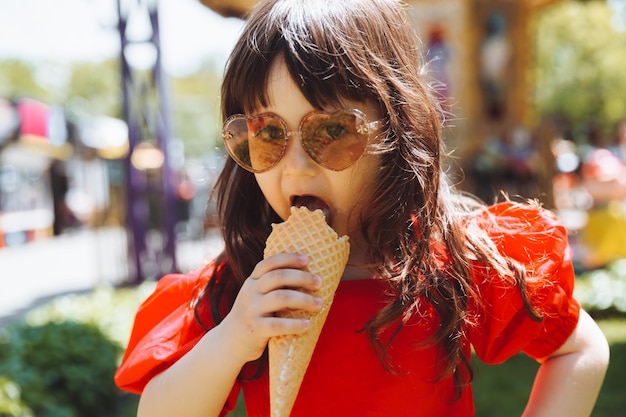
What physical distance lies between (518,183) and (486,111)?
4.53 feet

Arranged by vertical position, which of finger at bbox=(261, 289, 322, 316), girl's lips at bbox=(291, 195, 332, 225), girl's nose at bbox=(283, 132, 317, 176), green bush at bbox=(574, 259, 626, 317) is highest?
girl's nose at bbox=(283, 132, 317, 176)

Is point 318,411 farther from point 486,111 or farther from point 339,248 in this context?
point 486,111

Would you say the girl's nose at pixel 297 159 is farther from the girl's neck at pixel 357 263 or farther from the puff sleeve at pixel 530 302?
the puff sleeve at pixel 530 302

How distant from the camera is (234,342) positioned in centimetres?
127

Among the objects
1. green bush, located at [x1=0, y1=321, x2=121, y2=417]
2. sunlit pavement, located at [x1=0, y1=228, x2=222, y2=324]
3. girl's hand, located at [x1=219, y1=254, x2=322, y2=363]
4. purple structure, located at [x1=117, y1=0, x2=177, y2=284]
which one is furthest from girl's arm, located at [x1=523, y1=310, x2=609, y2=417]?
purple structure, located at [x1=117, y1=0, x2=177, y2=284]

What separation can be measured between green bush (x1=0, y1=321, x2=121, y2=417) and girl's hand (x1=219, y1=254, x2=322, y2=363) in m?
3.02

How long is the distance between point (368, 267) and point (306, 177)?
0.26 metres

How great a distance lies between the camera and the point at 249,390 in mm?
1473

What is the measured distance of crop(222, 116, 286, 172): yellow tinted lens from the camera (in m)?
1.36

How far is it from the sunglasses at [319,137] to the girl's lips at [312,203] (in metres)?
0.08

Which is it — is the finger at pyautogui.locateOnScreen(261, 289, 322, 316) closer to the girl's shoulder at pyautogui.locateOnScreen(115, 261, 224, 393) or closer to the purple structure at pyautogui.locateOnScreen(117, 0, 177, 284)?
the girl's shoulder at pyautogui.locateOnScreen(115, 261, 224, 393)

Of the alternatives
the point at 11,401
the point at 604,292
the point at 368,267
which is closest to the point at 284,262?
the point at 368,267

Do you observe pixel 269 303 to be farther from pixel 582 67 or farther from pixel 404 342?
pixel 582 67

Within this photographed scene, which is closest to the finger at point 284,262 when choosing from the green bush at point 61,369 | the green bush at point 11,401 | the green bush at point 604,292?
the green bush at point 11,401
